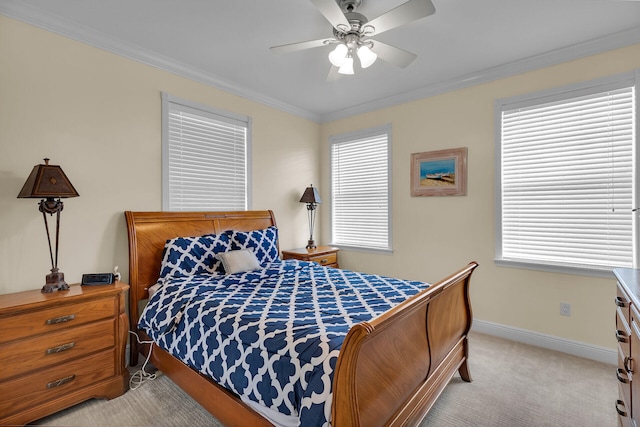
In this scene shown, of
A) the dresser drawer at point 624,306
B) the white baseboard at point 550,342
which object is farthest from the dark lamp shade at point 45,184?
the white baseboard at point 550,342

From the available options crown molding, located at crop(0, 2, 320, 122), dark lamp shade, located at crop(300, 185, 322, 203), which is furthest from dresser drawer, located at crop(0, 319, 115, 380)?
dark lamp shade, located at crop(300, 185, 322, 203)

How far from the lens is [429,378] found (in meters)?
1.89

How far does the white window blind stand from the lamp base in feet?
12.6

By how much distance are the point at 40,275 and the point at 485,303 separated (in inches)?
159

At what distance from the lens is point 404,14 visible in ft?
5.92

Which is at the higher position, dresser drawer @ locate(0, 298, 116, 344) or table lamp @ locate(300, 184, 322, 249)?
table lamp @ locate(300, 184, 322, 249)

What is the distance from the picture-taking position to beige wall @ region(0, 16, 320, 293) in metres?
2.21

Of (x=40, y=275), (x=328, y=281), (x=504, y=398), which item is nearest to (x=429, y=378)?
(x=504, y=398)

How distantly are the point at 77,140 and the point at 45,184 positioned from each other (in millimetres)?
585

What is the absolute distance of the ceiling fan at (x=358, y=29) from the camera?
69.9 inches

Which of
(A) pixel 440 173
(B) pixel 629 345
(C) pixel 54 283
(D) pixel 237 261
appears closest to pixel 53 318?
(C) pixel 54 283

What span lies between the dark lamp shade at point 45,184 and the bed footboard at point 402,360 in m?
2.20

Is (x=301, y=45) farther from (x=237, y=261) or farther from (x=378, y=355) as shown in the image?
(x=378, y=355)

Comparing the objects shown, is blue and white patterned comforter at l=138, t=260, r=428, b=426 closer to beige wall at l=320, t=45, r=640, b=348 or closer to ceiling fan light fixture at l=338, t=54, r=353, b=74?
beige wall at l=320, t=45, r=640, b=348
